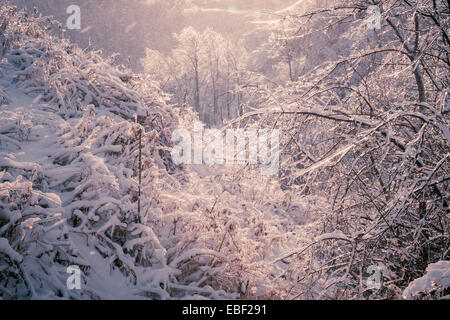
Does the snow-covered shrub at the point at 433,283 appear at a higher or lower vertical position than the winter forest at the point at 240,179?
lower

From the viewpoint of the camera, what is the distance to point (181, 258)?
2943mm

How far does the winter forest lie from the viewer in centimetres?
243

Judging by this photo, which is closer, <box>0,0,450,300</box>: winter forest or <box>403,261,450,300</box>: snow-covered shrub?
<box>403,261,450,300</box>: snow-covered shrub

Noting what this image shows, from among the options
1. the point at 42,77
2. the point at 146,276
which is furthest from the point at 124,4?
the point at 146,276

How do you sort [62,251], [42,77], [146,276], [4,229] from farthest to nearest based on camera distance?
[42,77] < [146,276] < [62,251] < [4,229]

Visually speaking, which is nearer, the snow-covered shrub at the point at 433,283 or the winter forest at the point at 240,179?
the snow-covered shrub at the point at 433,283

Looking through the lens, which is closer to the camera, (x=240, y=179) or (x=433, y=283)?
(x=433, y=283)

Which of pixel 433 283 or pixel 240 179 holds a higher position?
→ pixel 240 179

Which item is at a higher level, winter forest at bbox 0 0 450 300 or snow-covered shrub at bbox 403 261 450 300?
winter forest at bbox 0 0 450 300

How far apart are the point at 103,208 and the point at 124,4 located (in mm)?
62623

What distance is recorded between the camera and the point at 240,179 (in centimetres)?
327

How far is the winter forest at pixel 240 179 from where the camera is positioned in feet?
7.98
